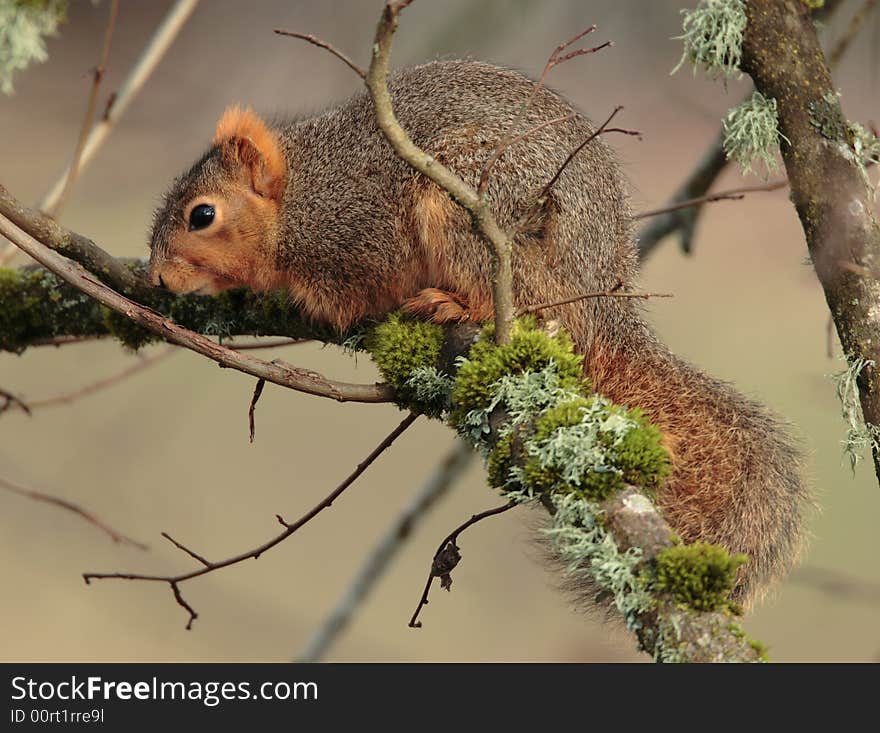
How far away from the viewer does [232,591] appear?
3682mm

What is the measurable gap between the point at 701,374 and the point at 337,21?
315 cm

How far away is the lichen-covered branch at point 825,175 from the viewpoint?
2379 millimetres

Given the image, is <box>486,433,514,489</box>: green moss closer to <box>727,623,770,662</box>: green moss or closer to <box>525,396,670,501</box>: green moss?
<box>525,396,670,501</box>: green moss

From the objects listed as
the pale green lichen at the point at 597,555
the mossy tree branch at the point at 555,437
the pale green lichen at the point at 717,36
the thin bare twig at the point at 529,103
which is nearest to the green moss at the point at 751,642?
the mossy tree branch at the point at 555,437

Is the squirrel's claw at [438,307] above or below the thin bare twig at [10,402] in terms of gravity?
below

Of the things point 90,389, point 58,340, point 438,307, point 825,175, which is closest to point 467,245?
point 438,307

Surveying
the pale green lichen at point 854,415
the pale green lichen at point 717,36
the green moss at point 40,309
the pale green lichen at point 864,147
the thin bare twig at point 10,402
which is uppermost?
the green moss at point 40,309

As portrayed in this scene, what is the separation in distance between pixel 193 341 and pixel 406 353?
0.53m

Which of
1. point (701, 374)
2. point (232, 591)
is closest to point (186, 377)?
point (232, 591)

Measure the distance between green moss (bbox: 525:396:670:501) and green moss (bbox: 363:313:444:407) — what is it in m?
0.50

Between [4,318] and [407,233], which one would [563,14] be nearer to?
[407,233]

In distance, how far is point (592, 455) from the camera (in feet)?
6.37

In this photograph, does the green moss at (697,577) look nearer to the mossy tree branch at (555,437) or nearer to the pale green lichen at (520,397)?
the mossy tree branch at (555,437)

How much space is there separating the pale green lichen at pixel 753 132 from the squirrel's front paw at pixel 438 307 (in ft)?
2.53
